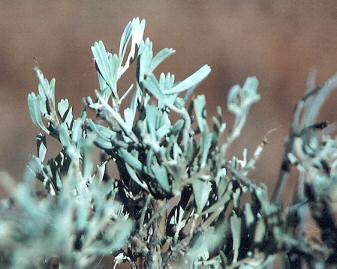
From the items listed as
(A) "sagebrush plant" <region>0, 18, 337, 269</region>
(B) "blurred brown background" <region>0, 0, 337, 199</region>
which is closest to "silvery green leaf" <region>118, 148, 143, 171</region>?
(A) "sagebrush plant" <region>0, 18, 337, 269</region>

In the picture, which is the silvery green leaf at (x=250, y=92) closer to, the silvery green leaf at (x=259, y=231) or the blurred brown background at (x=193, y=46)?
the silvery green leaf at (x=259, y=231)

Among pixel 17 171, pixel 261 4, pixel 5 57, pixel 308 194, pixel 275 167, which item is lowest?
pixel 308 194

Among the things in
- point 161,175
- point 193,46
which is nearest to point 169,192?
point 161,175

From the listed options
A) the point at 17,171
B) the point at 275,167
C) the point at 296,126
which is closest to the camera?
the point at 296,126

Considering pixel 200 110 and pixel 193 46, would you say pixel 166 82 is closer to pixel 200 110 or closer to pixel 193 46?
pixel 200 110

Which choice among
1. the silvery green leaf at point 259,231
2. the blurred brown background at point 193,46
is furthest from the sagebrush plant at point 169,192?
the blurred brown background at point 193,46

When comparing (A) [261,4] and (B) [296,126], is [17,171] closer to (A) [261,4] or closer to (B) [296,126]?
(A) [261,4]

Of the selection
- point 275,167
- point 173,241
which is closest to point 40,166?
point 173,241
